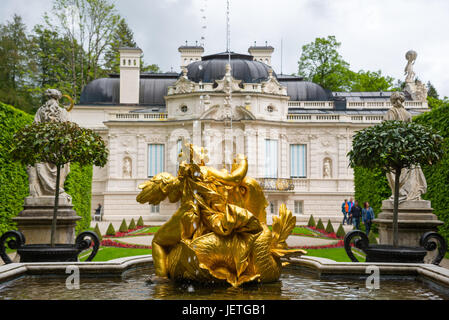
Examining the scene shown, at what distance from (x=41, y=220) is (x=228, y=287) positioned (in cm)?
643

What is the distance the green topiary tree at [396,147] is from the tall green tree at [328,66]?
4103 centimetres

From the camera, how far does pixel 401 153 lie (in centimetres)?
895

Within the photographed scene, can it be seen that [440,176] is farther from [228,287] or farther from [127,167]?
[127,167]

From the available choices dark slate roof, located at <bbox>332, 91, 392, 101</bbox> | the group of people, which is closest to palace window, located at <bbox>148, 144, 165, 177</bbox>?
the group of people

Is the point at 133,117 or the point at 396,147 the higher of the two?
the point at 133,117

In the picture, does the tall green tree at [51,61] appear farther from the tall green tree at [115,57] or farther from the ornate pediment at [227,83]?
the ornate pediment at [227,83]

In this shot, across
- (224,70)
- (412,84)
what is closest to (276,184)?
(224,70)

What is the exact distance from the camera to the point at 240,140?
33656 mm

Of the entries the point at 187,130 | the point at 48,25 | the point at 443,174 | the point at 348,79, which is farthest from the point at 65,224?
the point at 348,79

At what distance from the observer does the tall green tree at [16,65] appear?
127 feet

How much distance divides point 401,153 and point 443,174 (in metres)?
6.06

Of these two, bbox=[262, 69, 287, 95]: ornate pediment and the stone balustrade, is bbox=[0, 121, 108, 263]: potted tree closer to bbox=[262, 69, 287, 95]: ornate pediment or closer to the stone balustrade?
bbox=[262, 69, 287, 95]: ornate pediment

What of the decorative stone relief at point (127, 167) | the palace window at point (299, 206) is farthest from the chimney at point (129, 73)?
the palace window at point (299, 206)

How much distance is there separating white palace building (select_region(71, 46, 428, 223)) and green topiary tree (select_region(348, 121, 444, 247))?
75.0ft
